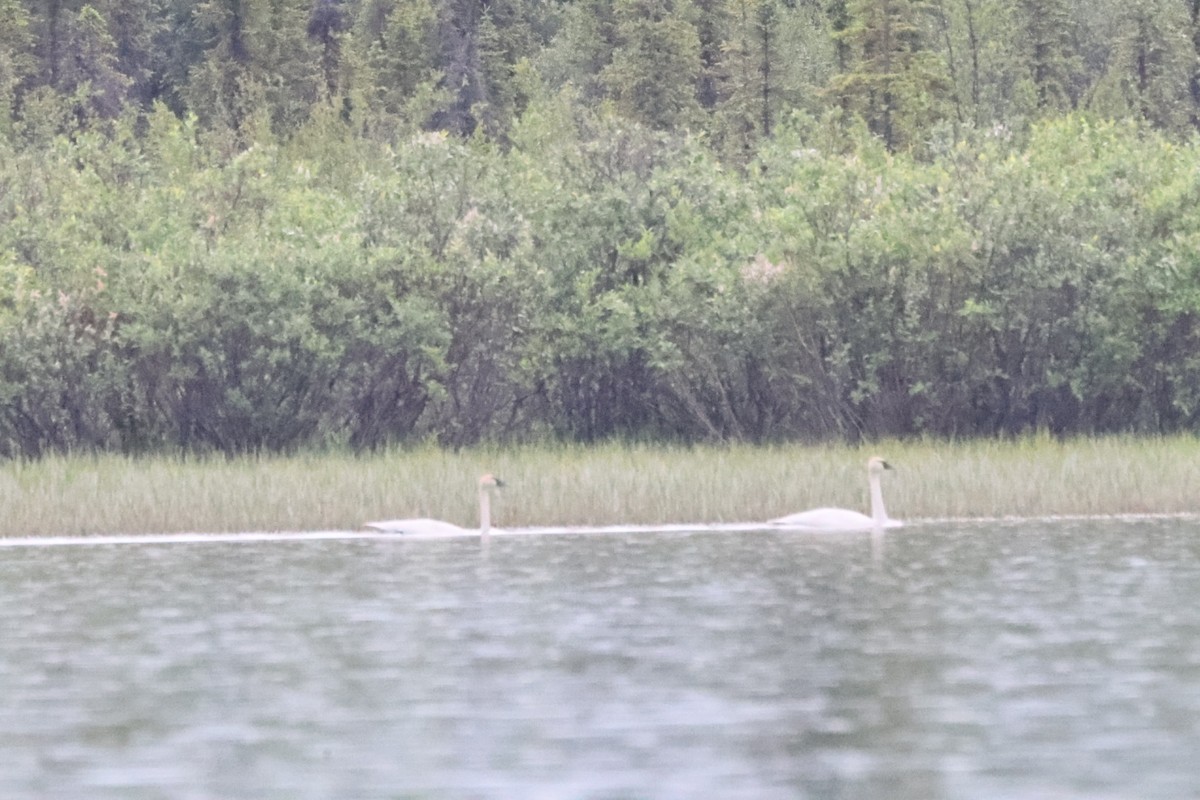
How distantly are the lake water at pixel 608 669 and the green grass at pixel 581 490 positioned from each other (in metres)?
1.42

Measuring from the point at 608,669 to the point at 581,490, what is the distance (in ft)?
33.9

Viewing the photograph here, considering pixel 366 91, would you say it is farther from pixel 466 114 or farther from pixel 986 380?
pixel 986 380

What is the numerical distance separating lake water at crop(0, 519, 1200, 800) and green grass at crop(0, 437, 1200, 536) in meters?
1.42

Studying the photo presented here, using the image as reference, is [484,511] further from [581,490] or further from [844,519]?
[844,519]

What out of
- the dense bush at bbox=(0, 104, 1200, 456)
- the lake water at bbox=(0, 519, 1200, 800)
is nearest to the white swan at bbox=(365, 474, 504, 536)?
the lake water at bbox=(0, 519, 1200, 800)

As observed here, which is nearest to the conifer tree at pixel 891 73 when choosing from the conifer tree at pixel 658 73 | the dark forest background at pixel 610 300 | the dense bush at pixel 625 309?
the conifer tree at pixel 658 73

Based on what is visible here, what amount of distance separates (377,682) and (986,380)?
18997mm

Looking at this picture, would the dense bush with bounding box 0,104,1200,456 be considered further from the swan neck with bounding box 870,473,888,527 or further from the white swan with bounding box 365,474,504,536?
the white swan with bounding box 365,474,504,536

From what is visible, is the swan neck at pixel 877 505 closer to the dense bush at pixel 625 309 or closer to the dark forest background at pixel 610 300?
the dense bush at pixel 625 309

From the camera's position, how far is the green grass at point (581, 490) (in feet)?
79.4

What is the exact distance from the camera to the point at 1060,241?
32.2 m

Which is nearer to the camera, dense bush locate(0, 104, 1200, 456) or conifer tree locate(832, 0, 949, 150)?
dense bush locate(0, 104, 1200, 456)

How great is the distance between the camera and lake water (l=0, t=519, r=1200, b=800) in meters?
11.5

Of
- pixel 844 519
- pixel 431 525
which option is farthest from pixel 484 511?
pixel 844 519
